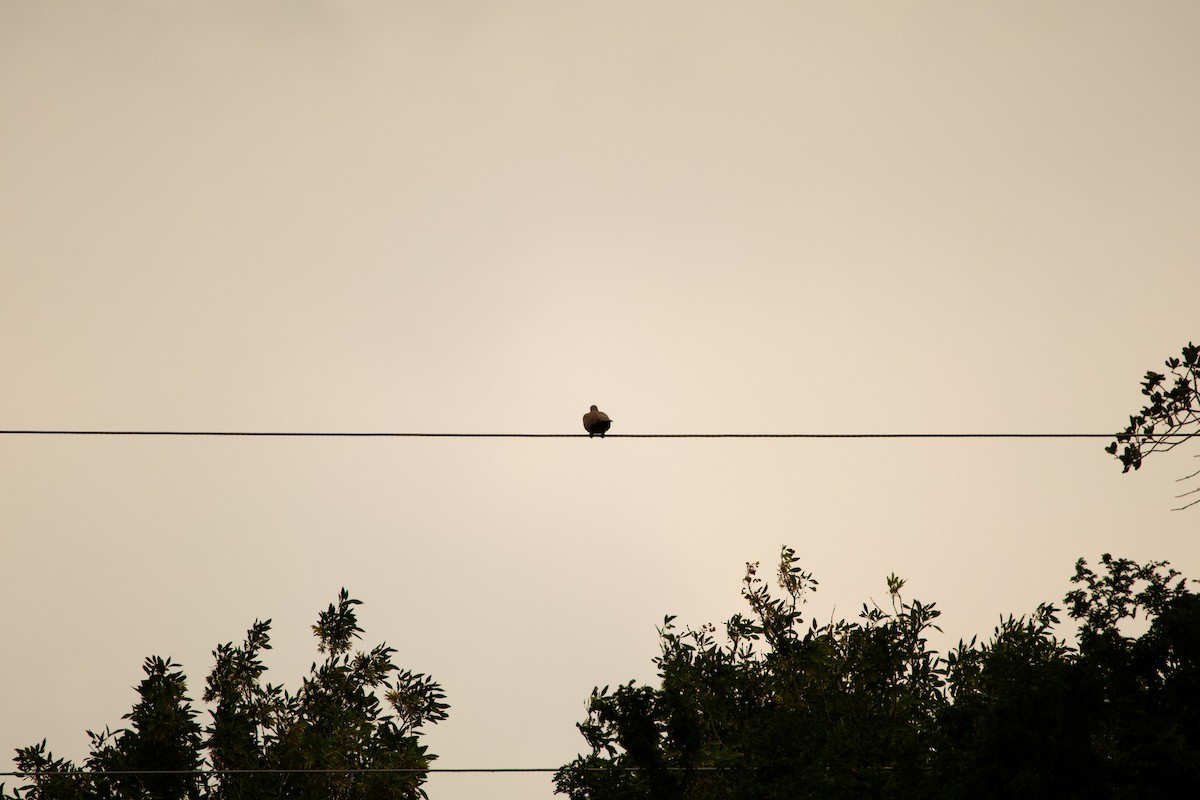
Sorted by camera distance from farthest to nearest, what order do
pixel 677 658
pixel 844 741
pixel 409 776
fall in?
pixel 677 658 → pixel 409 776 → pixel 844 741

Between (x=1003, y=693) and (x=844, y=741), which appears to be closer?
(x=1003, y=693)

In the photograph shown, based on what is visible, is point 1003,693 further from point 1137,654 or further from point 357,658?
point 357,658

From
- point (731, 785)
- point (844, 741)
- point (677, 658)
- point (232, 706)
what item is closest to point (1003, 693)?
point (844, 741)

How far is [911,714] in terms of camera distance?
1933cm

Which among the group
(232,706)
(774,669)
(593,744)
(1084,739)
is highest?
(232,706)

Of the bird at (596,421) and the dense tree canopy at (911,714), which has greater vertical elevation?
the bird at (596,421)

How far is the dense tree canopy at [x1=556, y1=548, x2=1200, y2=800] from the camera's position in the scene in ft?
40.4

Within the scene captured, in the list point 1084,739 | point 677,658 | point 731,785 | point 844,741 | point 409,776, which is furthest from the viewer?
point 677,658

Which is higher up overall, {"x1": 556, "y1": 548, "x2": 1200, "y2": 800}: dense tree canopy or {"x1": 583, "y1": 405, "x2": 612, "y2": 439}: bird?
{"x1": 583, "y1": 405, "x2": 612, "y2": 439}: bird

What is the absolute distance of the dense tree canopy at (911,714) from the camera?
12.3 meters

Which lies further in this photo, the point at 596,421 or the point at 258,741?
the point at 258,741

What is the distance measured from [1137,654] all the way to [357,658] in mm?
16181

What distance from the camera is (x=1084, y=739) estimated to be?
40.9 feet

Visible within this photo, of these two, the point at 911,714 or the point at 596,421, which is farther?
the point at 911,714
